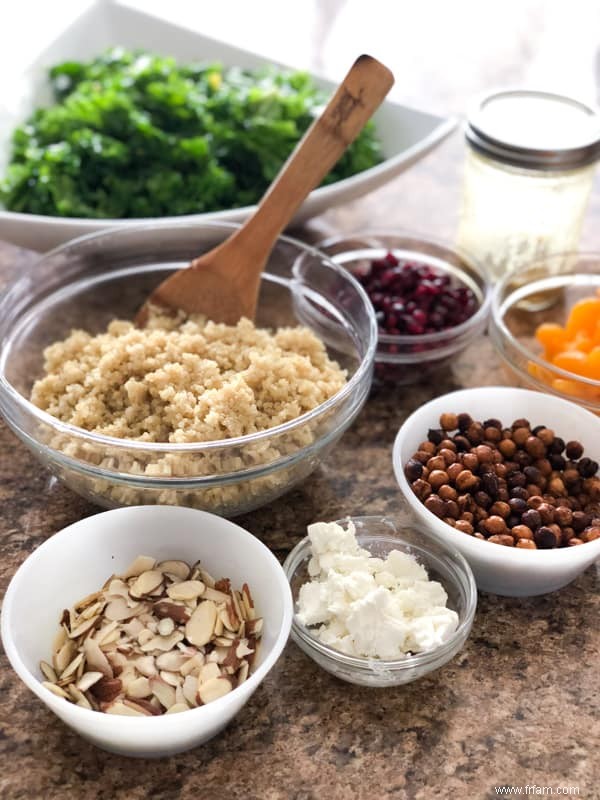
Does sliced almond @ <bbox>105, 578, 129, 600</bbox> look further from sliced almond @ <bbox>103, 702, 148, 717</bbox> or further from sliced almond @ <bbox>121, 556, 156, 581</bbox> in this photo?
sliced almond @ <bbox>103, 702, 148, 717</bbox>

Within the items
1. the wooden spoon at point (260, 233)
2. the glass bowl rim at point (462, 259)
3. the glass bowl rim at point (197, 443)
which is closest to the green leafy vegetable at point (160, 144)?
the glass bowl rim at point (462, 259)

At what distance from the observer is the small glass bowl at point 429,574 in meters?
1.20

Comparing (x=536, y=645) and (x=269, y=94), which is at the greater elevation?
(x=269, y=94)

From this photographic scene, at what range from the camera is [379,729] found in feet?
4.02

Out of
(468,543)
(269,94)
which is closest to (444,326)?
(468,543)

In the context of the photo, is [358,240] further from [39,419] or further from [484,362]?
[39,419]

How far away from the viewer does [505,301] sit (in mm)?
1888

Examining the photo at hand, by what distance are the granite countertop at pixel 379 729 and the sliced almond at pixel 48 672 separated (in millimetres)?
90

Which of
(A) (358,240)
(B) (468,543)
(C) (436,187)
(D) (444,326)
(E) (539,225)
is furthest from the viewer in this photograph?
(C) (436,187)

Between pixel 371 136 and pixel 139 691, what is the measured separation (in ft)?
4.72

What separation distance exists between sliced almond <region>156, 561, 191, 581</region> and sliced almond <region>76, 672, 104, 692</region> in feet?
0.61

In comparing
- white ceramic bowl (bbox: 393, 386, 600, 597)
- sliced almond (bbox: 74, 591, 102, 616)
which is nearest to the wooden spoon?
white ceramic bowl (bbox: 393, 386, 600, 597)

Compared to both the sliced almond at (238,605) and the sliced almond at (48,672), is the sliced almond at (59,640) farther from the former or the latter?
the sliced almond at (238,605)

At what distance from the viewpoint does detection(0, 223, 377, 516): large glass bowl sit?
1.34 metres
